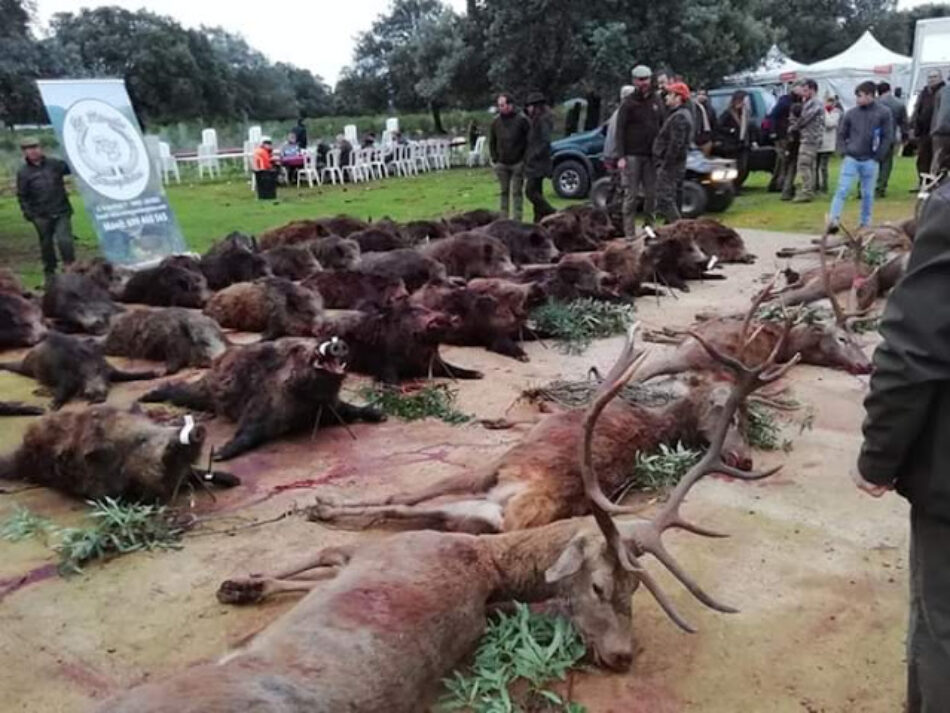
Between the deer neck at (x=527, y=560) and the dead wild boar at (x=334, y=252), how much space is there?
698 cm

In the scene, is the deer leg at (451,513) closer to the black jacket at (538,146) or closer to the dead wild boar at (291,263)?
the dead wild boar at (291,263)

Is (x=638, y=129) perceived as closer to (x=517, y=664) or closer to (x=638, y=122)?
(x=638, y=122)

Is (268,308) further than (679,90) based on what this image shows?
No

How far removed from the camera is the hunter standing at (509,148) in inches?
502

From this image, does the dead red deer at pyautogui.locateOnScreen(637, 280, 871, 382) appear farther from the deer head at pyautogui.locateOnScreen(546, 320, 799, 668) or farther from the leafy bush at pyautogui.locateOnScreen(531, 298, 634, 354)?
the deer head at pyautogui.locateOnScreen(546, 320, 799, 668)

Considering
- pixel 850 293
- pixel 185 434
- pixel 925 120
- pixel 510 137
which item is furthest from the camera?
pixel 925 120

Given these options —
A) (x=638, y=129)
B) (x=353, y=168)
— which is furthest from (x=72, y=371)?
(x=353, y=168)

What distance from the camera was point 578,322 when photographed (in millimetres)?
8000

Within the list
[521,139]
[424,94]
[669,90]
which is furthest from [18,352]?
[424,94]

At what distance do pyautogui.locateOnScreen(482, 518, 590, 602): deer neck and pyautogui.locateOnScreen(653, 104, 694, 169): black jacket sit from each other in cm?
901

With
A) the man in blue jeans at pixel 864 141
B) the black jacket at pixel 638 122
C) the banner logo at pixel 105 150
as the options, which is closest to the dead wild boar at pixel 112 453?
the banner logo at pixel 105 150

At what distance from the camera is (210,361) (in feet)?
23.1

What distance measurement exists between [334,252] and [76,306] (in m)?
2.96

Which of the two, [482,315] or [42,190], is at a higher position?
[42,190]
